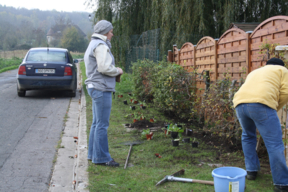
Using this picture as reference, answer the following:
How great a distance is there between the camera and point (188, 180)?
337 centimetres

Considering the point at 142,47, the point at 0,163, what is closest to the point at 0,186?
the point at 0,163

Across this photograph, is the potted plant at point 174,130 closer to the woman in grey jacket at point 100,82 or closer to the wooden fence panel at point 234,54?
the wooden fence panel at point 234,54

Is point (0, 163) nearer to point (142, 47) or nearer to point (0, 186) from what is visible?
point (0, 186)

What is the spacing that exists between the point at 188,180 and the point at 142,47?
11066 millimetres

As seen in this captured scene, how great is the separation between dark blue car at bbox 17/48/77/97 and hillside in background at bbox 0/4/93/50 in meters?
61.5

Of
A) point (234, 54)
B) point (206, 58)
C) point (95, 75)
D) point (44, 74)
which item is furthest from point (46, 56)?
point (234, 54)

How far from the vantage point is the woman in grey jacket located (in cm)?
390

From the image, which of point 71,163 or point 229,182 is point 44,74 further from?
point 229,182

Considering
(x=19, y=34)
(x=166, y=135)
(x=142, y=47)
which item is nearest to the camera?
(x=166, y=135)

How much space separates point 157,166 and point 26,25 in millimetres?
92343

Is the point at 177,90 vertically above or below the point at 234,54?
below

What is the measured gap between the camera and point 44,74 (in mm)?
9602

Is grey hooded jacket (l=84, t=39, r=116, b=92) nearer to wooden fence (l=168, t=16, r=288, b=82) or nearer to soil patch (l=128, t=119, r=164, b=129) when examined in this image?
wooden fence (l=168, t=16, r=288, b=82)

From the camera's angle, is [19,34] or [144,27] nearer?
[144,27]
